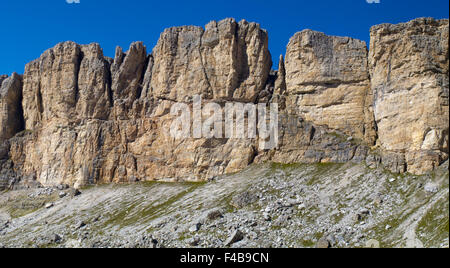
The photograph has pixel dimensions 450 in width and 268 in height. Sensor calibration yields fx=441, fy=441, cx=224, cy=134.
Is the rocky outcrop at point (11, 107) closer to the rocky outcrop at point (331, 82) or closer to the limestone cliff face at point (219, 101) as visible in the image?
the limestone cliff face at point (219, 101)

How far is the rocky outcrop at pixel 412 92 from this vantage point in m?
45.2

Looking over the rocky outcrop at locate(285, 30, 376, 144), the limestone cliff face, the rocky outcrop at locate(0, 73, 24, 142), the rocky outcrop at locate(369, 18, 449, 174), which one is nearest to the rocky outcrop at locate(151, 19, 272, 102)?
the limestone cliff face

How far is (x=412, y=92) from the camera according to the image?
157 ft

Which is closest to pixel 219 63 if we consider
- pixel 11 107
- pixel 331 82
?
pixel 331 82

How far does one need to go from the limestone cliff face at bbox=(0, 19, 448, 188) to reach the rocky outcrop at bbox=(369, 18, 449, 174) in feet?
0.38

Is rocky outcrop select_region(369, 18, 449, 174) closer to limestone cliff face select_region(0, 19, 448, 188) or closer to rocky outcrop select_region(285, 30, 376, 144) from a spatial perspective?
limestone cliff face select_region(0, 19, 448, 188)

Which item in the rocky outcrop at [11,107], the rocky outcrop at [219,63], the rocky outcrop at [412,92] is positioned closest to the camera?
the rocky outcrop at [412,92]

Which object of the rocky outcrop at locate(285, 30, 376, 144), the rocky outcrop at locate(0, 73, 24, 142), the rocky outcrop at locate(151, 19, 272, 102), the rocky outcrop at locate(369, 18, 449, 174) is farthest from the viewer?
the rocky outcrop at locate(0, 73, 24, 142)

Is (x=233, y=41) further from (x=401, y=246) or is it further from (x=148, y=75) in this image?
(x=401, y=246)

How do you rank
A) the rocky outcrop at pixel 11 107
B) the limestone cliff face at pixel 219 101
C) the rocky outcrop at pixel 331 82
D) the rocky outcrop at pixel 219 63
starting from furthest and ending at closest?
the rocky outcrop at pixel 11 107
the rocky outcrop at pixel 219 63
the rocky outcrop at pixel 331 82
the limestone cliff face at pixel 219 101

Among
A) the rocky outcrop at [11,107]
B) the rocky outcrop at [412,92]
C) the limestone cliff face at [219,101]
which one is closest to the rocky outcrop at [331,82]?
the limestone cliff face at [219,101]

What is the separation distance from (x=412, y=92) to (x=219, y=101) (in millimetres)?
26588

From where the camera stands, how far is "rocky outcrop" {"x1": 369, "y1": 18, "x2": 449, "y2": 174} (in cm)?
4519

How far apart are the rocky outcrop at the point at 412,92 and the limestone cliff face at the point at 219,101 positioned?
115 millimetres
